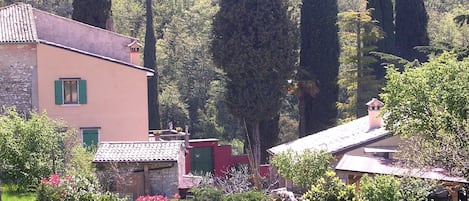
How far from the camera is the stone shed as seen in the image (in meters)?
26.0

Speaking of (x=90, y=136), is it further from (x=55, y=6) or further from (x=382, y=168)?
(x=55, y=6)

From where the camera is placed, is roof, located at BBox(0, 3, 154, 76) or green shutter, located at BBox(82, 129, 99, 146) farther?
green shutter, located at BBox(82, 129, 99, 146)

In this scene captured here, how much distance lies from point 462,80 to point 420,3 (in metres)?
22.5

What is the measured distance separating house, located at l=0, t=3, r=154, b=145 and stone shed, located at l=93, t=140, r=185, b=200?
597cm

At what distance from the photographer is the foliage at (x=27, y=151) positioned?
2419cm

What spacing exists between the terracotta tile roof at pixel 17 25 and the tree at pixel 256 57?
10049 mm

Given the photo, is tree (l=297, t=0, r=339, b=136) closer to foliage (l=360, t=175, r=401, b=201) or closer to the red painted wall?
the red painted wall

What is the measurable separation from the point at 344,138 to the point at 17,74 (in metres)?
12.1

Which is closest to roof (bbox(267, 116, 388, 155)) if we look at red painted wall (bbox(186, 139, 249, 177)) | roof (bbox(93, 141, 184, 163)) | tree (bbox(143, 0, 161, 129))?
roof (bbox(93, 141, 184, 163))

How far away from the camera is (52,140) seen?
2484 centimetres

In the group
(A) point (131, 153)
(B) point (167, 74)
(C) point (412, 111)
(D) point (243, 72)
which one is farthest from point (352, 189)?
(B) point (167, 74)

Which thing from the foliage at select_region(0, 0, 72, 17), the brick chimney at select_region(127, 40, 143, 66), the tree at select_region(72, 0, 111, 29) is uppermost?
the foliage at select_region(0, 0, 72, 17)

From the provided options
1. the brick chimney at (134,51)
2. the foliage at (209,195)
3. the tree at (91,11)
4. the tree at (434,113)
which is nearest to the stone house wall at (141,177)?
the foliage at (209,195)

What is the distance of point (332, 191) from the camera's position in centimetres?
2031
